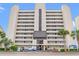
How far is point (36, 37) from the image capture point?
3867 mm

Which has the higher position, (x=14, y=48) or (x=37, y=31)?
(x=37, y=31)

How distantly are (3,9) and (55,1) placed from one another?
88cm

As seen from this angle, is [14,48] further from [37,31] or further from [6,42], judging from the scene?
[37,31]

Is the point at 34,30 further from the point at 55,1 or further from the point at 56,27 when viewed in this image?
the point at 55,1

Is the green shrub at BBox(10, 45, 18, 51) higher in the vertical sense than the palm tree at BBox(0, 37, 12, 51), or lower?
lower

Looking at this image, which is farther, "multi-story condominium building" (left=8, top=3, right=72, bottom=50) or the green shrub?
"multi-story condominium building" (left=8, top=3, right=72, bottom=50)

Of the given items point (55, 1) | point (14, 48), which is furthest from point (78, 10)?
point (14, 48)

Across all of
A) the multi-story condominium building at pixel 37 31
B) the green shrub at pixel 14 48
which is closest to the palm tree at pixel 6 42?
the green shrub at pixel 14 48

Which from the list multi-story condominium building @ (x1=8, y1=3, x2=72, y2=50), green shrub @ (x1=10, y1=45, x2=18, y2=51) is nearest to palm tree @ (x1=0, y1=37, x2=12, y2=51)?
green shrub @ (x1=10, y1=45, x2=18, y2=51)

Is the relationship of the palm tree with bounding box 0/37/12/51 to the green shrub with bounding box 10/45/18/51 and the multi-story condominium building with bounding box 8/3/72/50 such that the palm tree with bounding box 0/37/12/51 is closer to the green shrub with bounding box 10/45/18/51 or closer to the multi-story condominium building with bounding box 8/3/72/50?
the green shrub with bounding box 10/45/18/51

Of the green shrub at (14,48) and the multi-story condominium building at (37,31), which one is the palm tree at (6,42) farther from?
the multi-story condominium building at (37,31)

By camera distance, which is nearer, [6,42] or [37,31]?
[6,42]

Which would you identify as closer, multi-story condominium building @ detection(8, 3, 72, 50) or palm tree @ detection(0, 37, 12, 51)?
palm tree @ detection(0, 37, 12, 51)

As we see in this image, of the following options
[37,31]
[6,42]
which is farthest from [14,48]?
[37,31]
